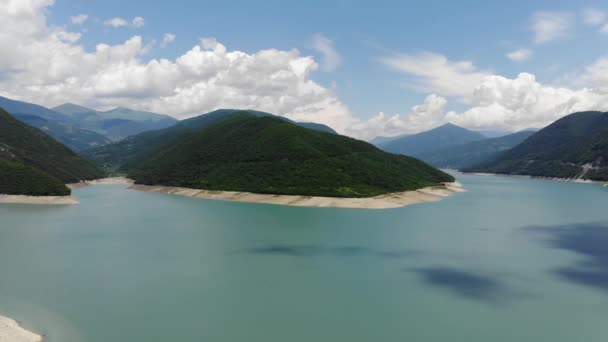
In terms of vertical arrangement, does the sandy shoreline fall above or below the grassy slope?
below

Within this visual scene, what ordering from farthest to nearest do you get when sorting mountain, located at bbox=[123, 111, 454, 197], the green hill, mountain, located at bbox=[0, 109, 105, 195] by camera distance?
mountain, located at bbox=[123, 111, 454, 197], mountain, located at bbox=[0, 109, 105, 195], the green hill

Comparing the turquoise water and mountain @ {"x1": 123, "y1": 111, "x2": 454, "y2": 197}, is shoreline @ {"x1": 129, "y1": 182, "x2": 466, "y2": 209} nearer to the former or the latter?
mountain @ {"x1": 123, "y1": 111, "x2": 454, "y2": 197}

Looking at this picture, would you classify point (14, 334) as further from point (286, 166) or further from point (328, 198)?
point (286, 166)

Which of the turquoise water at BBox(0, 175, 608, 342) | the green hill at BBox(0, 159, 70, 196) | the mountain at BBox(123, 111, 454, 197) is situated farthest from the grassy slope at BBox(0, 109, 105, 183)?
the turquoise water at BBox(0, 175, 608, 342)

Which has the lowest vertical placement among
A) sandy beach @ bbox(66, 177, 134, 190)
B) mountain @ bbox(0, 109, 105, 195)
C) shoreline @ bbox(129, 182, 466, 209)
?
shoreline @ bbox(129, 182, 466, 209)

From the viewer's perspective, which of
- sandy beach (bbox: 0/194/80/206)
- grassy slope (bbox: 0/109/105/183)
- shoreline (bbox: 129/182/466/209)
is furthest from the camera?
grassy slope (bbox: 0/109/105/183)

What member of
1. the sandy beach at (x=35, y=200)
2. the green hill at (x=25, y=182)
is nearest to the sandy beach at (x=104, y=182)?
the green hill at (x=25, y=182)

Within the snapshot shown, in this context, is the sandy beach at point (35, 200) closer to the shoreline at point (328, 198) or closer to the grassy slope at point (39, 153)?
the shoreline at point (328, 198)

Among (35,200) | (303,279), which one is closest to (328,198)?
(303,279)
